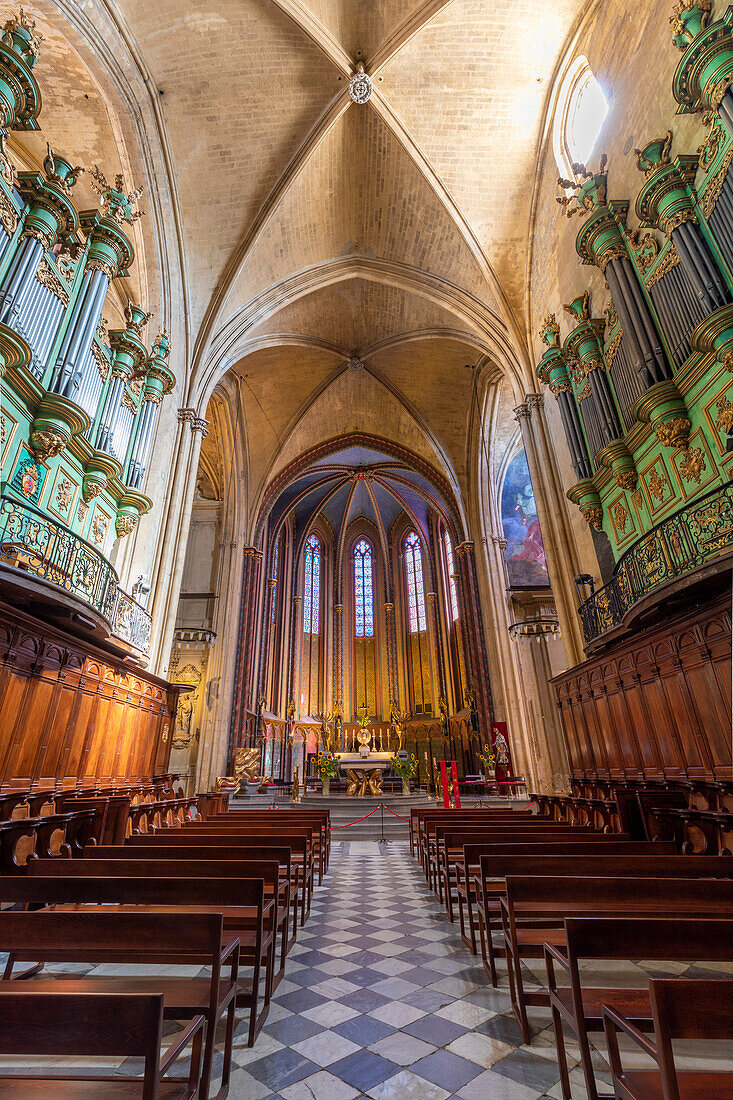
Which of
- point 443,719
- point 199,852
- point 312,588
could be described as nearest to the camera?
point 199,852

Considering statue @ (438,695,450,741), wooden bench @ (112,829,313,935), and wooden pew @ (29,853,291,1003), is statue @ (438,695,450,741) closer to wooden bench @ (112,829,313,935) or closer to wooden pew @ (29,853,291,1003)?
wooden bench @ (112,829,313,935)

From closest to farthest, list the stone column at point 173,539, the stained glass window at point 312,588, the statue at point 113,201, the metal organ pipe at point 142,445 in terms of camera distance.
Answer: the statue at point 113,201 → the metal organ pipe at point 142,445 → the stone column at point 173,539 → the stained glass window at point 312,588

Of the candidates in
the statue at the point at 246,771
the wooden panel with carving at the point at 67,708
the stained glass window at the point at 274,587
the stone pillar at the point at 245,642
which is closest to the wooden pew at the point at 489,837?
the wooden panel with carving at the point at 67,708

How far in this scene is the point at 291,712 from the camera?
74.0ft

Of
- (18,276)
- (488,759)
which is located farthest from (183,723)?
(18,276)

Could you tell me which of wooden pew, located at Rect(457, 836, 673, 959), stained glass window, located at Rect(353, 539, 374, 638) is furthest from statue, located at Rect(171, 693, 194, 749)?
wooden pew, located at Rect(457, 836, 673, 959)

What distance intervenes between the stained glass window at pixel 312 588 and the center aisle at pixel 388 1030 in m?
22.5

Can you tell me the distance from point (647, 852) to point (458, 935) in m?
1.56

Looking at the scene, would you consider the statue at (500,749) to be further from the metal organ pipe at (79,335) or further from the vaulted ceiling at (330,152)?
the metal organ pipe at (79,335)

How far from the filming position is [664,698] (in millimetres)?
6801

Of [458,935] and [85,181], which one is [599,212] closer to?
[85,181]

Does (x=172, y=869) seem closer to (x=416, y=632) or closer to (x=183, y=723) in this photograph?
(x=183, y=723)

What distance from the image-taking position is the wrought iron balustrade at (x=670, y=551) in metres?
5.71

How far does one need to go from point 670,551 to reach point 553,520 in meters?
4.86
